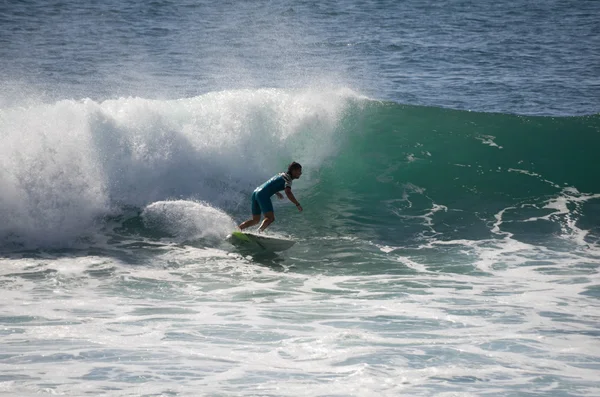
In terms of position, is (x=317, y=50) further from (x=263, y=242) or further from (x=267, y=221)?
(x=263, y=242)

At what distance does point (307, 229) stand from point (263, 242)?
167cm

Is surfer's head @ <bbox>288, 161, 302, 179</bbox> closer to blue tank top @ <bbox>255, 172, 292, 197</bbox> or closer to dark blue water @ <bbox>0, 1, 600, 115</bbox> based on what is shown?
blue tank top @ <bbox>255, 172, 292, 197</bbox>

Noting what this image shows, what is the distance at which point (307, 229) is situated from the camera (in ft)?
43.5

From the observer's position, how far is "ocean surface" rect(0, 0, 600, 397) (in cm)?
704

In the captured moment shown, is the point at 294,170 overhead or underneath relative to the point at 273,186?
overhead

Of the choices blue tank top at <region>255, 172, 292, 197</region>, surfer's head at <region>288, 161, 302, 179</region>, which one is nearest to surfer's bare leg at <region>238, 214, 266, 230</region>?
blue tank top at <region>255, 172, 292, 197</region>

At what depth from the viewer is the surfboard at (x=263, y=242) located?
1177 cm

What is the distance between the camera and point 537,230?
13031mm

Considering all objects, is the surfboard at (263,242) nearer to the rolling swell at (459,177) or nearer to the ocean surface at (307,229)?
the ocean surface at (307,229)

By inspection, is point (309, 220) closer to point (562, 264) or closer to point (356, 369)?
point (562, 264)

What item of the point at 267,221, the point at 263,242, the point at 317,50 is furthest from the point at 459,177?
the point at 317,50

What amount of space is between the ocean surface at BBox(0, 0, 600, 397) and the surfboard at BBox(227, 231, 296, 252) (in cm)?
24

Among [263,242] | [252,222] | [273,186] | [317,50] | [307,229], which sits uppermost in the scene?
[317,50]

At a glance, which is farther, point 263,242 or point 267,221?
point 267,221
